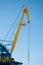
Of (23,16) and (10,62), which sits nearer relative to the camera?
(10,62)

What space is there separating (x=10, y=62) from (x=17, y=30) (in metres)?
8.54

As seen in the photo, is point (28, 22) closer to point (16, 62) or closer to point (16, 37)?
point (16, 37)

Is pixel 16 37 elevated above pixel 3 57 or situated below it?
above

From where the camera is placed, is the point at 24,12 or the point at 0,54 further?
the point at 24,12

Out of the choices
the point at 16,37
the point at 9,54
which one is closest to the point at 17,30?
the point at 16,37

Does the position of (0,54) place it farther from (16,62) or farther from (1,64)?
(16,62)

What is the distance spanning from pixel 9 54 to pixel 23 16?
34.6 ft

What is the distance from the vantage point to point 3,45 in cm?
4878

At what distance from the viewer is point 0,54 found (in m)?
49.0

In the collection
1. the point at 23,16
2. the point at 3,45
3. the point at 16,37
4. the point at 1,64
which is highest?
the point at 23,16

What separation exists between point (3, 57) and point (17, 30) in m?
8.57

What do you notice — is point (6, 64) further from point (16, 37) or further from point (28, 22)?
point (28, 22)

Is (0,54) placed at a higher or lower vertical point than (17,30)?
lower

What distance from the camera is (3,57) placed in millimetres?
49750
